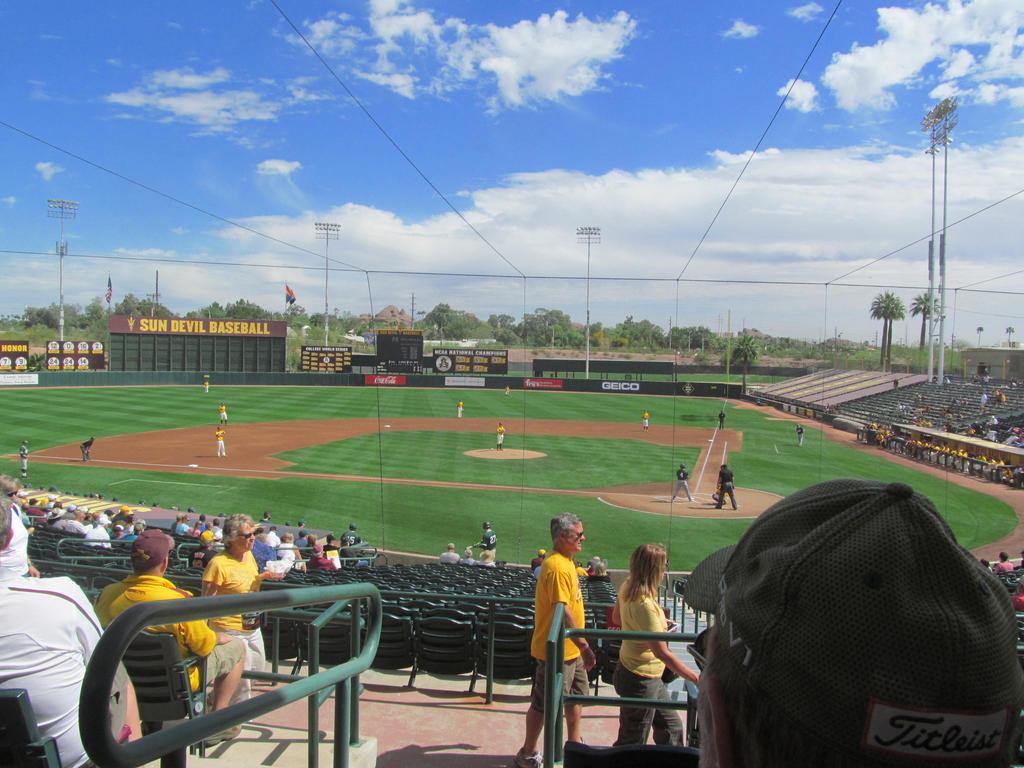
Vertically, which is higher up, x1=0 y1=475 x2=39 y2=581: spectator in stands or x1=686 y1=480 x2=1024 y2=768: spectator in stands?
x1=686 y1=480 x2=1024 y2=768: spectator in stands

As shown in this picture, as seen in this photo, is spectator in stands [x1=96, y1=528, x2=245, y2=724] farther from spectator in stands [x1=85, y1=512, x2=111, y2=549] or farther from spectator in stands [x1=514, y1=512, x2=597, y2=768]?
spectator in stands [x1=85, y1=512, x2=111, y2=549]

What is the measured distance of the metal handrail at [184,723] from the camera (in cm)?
151

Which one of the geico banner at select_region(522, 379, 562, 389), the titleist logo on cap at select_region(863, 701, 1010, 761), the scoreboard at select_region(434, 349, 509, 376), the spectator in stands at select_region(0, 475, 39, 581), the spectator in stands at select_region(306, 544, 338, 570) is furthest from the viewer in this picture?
the scoreboard at select_region(434, 349, 509, 376)

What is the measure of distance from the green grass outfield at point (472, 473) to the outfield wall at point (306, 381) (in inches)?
61.4

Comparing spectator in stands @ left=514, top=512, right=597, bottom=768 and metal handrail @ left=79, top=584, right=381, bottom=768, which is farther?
spectator in stands @ left=514, top=512, right=597, bottom=768

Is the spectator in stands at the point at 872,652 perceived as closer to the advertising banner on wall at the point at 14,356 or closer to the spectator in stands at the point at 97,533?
the spectator in stands at the point at 97,533

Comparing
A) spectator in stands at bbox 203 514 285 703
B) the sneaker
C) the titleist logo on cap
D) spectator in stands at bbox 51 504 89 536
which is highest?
the titleist logo on cap

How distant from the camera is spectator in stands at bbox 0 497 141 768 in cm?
251

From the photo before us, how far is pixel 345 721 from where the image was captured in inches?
121

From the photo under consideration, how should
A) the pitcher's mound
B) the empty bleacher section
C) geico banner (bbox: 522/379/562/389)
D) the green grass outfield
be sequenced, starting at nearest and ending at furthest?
the green grass outfield
the pitcher's mound
the empty bleacher section
geico banner (bbox: 522/379/562/389)

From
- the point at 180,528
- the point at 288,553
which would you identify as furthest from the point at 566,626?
the point at 180,528

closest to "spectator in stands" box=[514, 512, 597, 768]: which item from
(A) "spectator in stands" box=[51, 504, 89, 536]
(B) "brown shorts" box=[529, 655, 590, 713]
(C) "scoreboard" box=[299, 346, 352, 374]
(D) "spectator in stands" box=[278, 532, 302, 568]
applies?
(B) "brown shorts" box=[529, 655, 590, 713]

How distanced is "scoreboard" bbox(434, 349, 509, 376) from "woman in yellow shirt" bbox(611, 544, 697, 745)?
5623 cm

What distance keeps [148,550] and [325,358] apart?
64.0 meters
